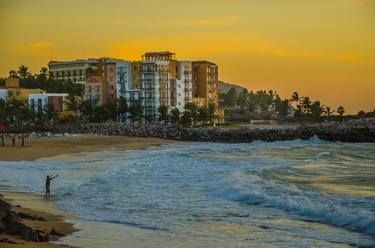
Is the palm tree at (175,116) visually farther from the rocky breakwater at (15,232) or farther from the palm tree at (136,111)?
the rocky breakwater at (15,232)

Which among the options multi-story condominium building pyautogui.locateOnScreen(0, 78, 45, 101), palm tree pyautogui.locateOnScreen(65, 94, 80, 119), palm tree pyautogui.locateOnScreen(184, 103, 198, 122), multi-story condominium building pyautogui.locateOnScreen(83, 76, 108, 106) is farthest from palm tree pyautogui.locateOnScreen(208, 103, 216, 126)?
multi-story condominium building pyautogui.locateOnScreen(0, 78, 45, 101)

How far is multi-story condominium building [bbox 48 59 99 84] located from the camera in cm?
10475

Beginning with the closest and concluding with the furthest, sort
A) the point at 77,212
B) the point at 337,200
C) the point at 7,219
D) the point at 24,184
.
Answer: the point at 7,219 < the point at 77,212 < the point at 337,200 < the point at 24,184

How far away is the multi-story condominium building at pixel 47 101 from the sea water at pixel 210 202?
50541mm

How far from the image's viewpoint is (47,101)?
7875cm

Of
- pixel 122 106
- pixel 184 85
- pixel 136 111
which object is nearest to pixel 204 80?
pixel 184 85

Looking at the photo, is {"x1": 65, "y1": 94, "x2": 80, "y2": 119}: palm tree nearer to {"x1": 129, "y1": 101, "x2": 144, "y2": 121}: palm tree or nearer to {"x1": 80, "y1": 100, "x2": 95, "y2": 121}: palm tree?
{"x1": 80, "y1": 100, "x2": 95, "y2": 121}: palm tree

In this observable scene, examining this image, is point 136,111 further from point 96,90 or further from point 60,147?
point 60,147

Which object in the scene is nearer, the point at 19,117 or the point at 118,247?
the point at 118,247

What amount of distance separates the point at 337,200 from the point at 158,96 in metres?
62.1

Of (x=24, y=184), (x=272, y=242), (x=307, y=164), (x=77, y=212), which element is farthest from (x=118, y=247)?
(x=307, y=164)

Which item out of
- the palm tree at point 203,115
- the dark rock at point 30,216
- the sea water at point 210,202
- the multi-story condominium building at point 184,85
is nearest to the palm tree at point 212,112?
the palm tree at point 203,115

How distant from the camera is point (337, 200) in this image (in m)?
16.5

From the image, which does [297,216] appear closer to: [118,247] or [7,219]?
[118,247]
